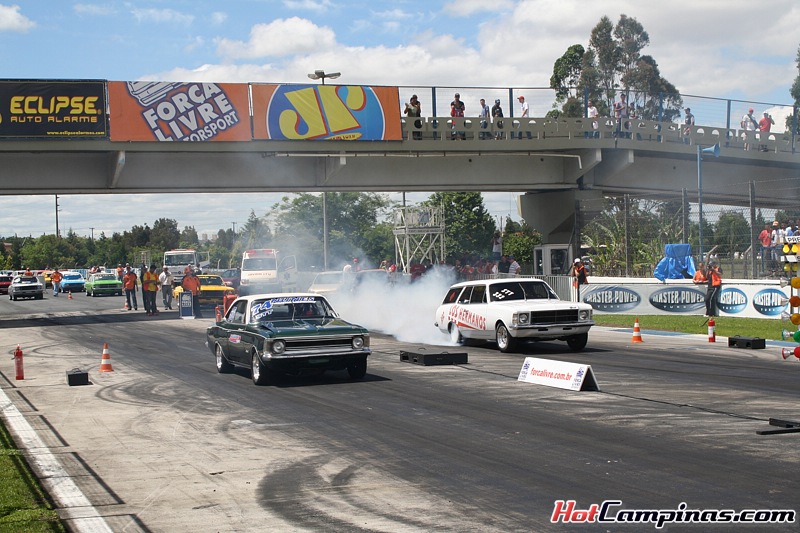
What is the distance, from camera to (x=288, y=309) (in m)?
15.5

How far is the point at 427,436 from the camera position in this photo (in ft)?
32.8

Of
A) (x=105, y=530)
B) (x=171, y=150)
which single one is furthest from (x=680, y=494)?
(x=171, y=150)

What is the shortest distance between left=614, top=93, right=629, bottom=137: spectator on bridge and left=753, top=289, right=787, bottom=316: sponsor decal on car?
14869 mm

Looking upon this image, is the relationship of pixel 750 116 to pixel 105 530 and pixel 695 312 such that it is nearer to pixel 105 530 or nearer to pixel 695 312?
pixel 695 312

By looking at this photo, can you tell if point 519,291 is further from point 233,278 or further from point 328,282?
point 233,278

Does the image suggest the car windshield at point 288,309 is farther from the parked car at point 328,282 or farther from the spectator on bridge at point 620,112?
the spectator on bridge at point 620,112

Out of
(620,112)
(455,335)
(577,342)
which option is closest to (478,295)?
(455,335)

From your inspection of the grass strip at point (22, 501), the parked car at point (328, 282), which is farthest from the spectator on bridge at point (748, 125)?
the grass strip at point (22, 501)

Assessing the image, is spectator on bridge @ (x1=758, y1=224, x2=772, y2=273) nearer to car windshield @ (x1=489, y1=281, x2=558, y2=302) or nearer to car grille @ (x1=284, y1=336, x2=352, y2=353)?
car windshield @ (x1=489, y1=281, x2=558, y2=302)

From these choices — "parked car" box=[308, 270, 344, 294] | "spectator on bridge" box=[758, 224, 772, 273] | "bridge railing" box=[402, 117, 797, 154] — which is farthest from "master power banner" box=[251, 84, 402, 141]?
"spectator on bridge" box=[758, 224, 772, 273]

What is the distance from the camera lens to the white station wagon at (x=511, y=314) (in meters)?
18.3

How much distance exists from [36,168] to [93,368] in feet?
56.0

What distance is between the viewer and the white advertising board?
43.1ft

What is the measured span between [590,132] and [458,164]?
5563mm
